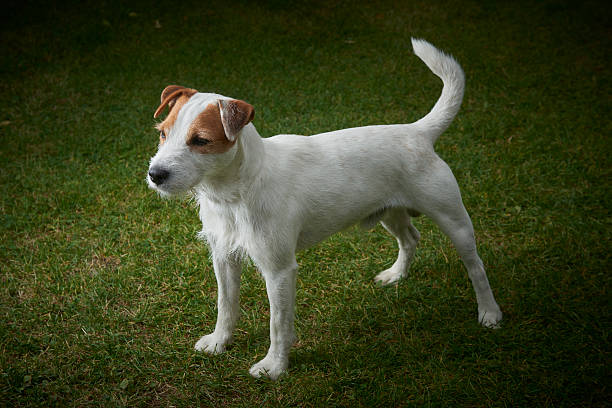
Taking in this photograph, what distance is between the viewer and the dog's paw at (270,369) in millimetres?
3377

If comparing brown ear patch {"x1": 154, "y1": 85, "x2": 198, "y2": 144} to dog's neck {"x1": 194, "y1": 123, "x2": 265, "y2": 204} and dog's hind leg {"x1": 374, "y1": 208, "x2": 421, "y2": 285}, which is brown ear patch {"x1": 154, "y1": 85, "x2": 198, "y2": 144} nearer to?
dog's neck {"x1": 194, "y1": 123, "x2": 265, "y2": 204}

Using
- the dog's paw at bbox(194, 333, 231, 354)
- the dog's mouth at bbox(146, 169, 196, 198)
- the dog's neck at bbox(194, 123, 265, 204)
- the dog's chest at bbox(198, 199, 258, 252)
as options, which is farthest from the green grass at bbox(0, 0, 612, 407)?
the dog's mouth at bbox(146, 169, 196, 198)

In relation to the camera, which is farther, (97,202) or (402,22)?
(402,22)

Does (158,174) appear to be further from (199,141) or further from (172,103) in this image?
(172,103)

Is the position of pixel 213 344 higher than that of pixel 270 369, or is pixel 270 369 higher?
pixel 270 369

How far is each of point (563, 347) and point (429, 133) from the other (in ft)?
5.52

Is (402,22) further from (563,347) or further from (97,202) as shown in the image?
(563,347)

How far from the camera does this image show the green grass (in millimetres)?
3400

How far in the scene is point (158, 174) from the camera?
8.38ft

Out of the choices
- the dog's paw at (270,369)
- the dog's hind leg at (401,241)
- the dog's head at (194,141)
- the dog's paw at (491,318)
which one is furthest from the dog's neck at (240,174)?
the dog's paw at (491,318)

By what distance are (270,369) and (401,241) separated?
1.46 m

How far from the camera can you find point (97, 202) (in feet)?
17.1

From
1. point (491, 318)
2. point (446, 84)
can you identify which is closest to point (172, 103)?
point (446, 84)

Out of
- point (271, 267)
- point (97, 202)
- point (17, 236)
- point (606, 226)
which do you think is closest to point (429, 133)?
point (271, 267)
